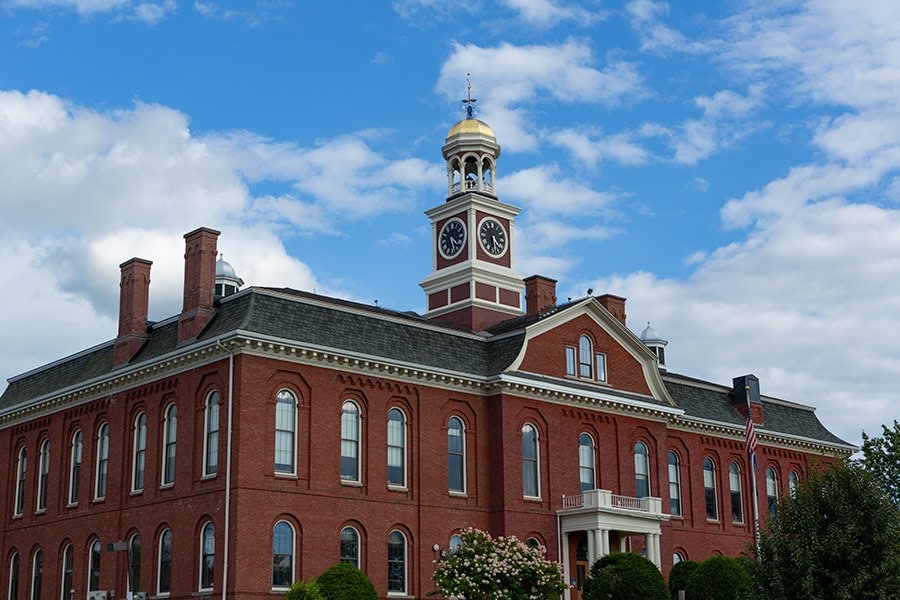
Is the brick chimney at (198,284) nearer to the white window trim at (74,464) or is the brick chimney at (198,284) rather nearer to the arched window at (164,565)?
the arched window at (164,565)

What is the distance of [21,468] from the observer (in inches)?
2067

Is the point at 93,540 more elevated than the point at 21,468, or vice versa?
the point at 21,468

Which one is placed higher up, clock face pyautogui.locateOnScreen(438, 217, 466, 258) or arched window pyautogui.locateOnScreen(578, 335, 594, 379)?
clock face pyautogui.locateOnScreen(438, 217, 466, 258)

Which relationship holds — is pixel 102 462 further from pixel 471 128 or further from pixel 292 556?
pixel 471 128

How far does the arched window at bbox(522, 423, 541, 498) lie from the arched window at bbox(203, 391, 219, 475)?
41.4 feet

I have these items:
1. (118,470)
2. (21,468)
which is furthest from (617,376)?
(21,468)

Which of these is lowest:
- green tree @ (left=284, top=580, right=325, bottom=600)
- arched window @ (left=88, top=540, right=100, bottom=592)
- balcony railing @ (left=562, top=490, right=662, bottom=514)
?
green tree @ (left=284, top=580, right=325, bottom=600)

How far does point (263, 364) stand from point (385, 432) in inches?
224

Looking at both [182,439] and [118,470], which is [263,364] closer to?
[182,439]

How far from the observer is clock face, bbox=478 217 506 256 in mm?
59219

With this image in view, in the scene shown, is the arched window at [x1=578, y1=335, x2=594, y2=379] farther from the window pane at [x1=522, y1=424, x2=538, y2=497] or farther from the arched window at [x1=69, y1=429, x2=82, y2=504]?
the arched window at [x1=69, y1=429, x2=82, y2=504]

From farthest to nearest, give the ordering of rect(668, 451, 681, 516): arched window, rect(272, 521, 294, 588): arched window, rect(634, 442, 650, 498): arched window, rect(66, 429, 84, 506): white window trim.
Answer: rect(668, 451, 681, 516): arched window
rect(634, 442, 650, 498): arched window
rect(66, 429, 84, 506): white window trim
rect(272, 521, 294, 588): arched window

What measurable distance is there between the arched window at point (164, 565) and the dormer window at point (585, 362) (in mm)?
17168

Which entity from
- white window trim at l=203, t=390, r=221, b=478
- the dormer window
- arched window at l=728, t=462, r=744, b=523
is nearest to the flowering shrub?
white window trim at l=203, t=390, r=221, b=478
